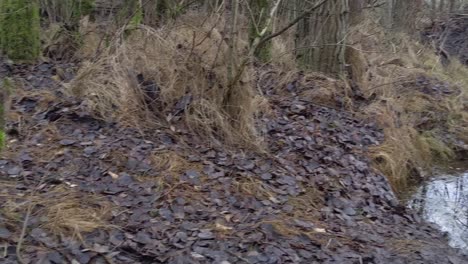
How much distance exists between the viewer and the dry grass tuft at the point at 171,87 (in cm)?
700

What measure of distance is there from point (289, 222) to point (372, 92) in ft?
16.1

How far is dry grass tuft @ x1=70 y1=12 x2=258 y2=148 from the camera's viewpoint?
7.00 m

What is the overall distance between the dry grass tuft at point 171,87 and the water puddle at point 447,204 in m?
2.45

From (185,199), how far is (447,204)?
3872 millimetres

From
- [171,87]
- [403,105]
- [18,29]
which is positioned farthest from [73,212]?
[403,105]

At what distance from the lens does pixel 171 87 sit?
715cm

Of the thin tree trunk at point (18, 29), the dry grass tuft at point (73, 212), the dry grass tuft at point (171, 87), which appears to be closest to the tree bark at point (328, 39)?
the dry grass tuft at point (171, 87)

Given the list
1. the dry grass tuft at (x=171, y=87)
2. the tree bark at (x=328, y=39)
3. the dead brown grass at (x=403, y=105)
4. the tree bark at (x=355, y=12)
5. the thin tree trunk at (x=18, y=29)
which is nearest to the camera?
the dry grass tuft at (x=171, y=87)

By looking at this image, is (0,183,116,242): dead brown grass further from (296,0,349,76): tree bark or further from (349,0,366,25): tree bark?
(349,0,366,25): tree bark

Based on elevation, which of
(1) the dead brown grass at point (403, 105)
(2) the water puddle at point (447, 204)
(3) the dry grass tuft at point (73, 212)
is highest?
(3) the dry grass tuft at point (73, 212)

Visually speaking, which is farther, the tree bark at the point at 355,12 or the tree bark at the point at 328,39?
the tree bark at the point at 355,12

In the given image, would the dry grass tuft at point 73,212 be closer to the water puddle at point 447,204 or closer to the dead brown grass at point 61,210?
the dead brown grass at point 61,210

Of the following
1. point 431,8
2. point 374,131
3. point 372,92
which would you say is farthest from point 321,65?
point 431,8

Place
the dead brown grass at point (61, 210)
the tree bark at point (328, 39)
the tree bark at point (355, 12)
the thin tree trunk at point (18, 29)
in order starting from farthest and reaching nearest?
1. the tree bark at point (355, 12)
2. the tree bark at point (328, 39)
3. the thin tree trunk at point (18, 29)
4. the dead brown grass at point (61, 210)
